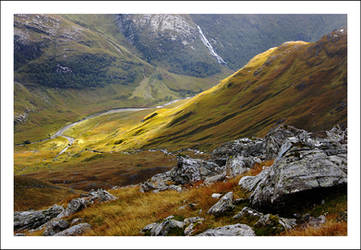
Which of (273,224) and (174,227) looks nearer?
(273,224)

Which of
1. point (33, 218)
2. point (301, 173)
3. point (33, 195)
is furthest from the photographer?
point (33, 195)

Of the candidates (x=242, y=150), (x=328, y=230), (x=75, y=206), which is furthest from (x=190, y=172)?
(x=328, y=230)

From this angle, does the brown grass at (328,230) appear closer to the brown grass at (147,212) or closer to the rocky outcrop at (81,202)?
the brown grass at (147,212)

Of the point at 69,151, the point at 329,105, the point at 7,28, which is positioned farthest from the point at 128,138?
the point at 7,28

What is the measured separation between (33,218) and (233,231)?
15656mm

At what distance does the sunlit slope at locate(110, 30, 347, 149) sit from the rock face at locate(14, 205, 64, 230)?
5470 cm

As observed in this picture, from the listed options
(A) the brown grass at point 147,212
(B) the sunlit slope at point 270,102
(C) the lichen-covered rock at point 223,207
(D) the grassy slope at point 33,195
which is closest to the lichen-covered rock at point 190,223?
(A) the brown grass at point 147,212

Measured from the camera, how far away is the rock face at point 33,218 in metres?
17.0

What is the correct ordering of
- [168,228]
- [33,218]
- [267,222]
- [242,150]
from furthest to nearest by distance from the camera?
[242,150] → [33,218] → [168,228] → [267,222]

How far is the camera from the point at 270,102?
10919 cm

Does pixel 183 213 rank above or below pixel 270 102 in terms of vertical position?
below

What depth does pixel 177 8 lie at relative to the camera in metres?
15.4

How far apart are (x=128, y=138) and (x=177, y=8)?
159 metres

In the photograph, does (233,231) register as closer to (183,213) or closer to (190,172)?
(183,213)
